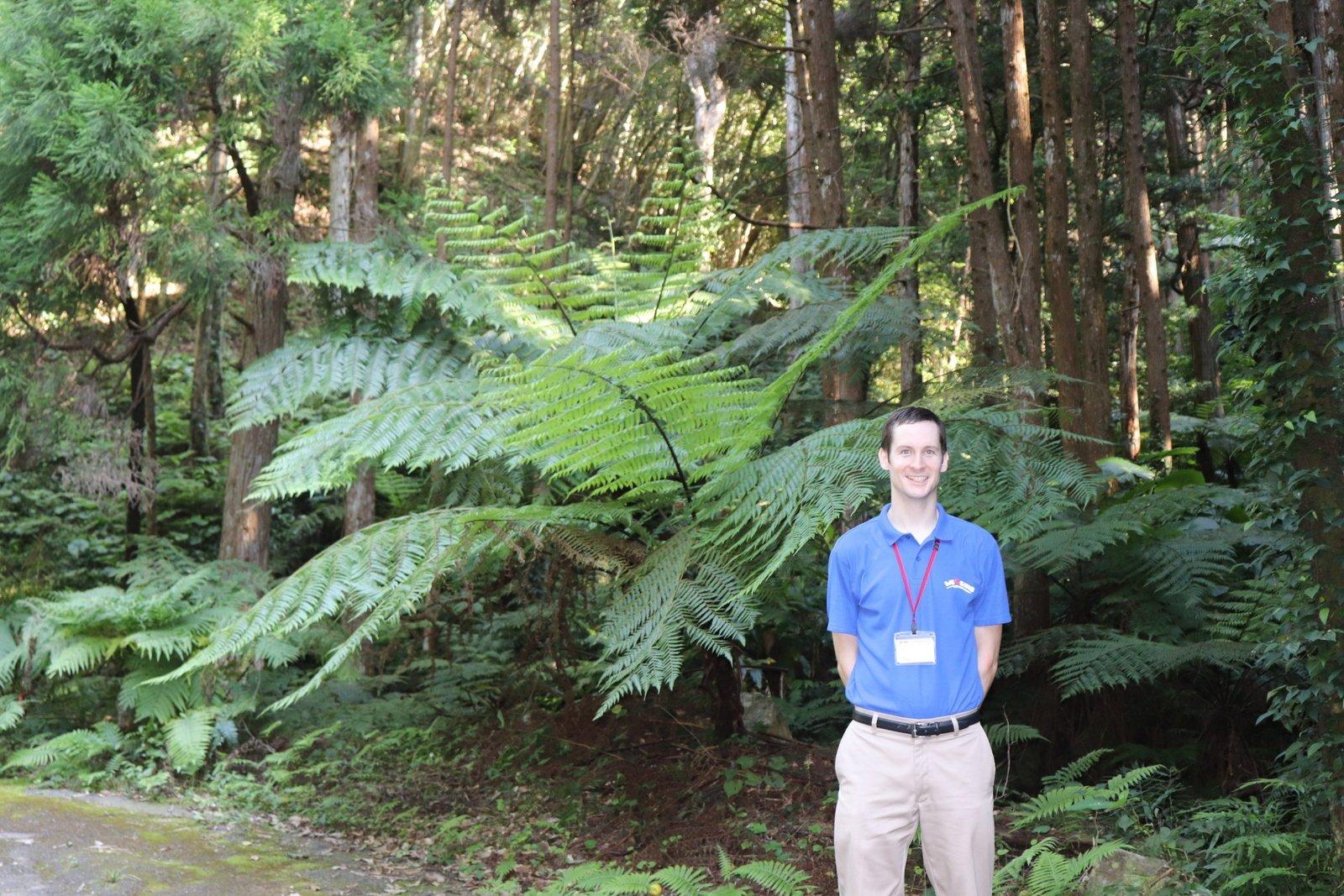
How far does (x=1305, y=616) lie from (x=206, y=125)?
7.96 m

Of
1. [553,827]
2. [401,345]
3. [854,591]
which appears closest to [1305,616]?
[854,591]

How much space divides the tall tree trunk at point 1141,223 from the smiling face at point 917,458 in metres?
11.0

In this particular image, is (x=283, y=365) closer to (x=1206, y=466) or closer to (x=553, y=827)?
(x=553, y=827)

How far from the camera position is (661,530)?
458cm

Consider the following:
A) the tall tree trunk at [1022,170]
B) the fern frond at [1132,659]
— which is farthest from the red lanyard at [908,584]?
the tall tree trunk at [1022,170]

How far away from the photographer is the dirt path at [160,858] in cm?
391

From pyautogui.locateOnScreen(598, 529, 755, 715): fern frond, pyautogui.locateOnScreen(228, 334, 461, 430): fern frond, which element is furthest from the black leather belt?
pyautogui.locateOnScreen(228, 334, 461, 430): fern frond

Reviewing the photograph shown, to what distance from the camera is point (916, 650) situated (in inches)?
97.3

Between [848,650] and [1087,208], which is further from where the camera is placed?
[1087,208]

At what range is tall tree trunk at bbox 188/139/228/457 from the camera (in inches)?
286

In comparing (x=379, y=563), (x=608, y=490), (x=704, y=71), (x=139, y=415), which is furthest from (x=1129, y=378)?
(x=379, y=563)

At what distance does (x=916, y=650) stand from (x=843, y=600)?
0.73 ft

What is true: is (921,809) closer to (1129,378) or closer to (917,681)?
(917,681)

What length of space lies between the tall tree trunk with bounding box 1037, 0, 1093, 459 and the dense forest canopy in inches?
2.2
